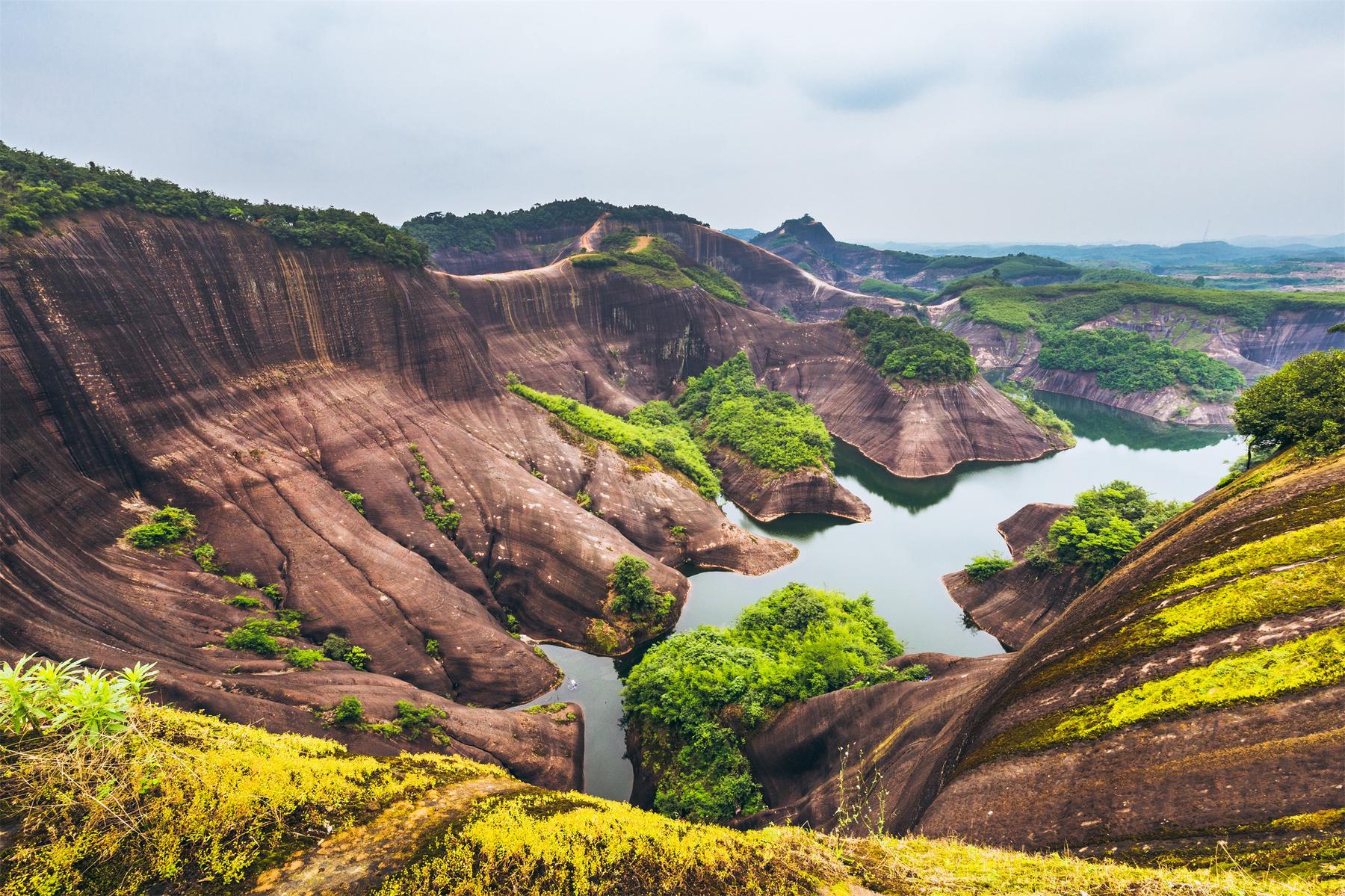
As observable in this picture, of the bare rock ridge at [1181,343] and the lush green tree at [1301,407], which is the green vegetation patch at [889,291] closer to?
the bare rock ridge at [1181,343]

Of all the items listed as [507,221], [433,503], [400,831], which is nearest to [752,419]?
[433,503]

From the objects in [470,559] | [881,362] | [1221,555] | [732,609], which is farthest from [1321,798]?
[881,362]

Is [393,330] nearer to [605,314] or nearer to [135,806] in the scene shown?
[605,314]

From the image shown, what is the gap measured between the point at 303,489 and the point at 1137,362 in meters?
87.6

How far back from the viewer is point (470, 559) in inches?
1032

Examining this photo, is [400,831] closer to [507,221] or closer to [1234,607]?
[1234,607]

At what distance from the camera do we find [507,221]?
92.4m

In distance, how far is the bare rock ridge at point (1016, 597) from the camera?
23.4 meters

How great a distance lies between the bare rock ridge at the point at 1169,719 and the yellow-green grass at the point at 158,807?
9799 mm

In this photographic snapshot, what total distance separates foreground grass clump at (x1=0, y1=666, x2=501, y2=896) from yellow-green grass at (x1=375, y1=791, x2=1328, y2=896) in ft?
5.82

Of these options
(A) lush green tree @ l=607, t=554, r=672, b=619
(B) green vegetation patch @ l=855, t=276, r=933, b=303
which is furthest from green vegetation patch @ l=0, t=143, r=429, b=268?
(B) green vegetation patch @ l=855, t=276, r=933, b=303

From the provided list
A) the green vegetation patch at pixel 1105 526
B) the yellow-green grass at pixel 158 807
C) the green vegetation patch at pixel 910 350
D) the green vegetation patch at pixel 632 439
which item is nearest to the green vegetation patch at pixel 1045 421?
the green vegetation patch at pixel 910 350

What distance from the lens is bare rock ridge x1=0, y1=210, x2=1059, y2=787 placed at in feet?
54.0

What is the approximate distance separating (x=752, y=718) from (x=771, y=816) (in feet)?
8.72
